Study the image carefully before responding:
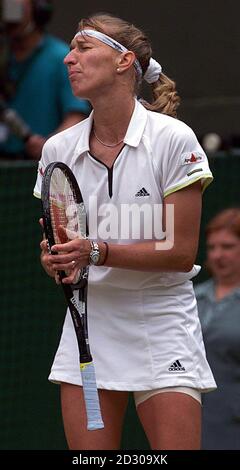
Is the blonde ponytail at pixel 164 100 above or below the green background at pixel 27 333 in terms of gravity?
above

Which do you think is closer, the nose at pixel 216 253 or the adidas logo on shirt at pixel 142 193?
the adidas logo on shirt at pixel 142 193

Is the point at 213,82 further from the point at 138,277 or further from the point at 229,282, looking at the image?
the point at 138,277

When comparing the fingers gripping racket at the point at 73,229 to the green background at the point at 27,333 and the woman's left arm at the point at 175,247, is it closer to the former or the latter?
the woman's left arm at the point at 175,247

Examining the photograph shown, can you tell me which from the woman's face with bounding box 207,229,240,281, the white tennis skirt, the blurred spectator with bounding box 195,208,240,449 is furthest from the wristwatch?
the woman's face with bounding box 207,229,240,281

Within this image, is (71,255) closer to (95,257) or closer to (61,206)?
(95,257)

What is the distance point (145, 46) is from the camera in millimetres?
4453

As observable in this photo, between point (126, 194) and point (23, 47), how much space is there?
2963 mm

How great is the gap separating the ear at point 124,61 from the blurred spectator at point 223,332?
1.81 metres

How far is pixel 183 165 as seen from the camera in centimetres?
419

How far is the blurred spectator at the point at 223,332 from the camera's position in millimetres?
5766

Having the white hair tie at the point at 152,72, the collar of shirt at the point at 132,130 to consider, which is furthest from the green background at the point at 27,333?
the collar of shirt at the point at 132,130

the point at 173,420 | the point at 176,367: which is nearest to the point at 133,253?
the point at 176,367

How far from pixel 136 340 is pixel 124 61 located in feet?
3.08
